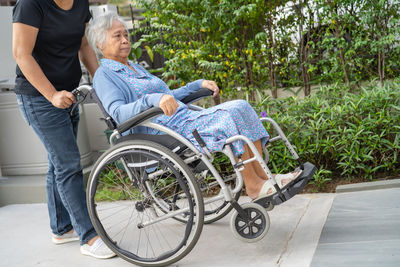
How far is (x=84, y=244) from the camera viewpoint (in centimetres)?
253

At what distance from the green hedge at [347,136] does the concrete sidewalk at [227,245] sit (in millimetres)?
324

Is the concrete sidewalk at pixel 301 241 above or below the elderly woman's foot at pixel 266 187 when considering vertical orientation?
below

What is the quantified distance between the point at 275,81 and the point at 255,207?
243 centimetres

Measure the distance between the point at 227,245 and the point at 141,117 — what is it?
0.84 m

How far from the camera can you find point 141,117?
2061mm

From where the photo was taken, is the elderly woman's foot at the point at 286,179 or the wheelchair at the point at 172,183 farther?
the elderly woman's foot at the point at 286,179

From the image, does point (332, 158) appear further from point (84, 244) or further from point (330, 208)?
point (84, 244)

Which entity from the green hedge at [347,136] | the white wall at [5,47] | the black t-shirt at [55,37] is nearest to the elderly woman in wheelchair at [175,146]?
the black t-shirt at [55,37]

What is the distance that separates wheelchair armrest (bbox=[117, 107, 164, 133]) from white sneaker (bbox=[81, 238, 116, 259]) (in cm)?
71

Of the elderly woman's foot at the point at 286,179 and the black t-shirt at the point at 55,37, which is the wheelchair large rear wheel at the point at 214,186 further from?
the black t-shirt at the point at 55,37

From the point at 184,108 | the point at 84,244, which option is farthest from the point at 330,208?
the point at 84,244

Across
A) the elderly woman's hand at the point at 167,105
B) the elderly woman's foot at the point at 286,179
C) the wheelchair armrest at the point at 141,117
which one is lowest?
the elderly woman's foot at the point at 286,179

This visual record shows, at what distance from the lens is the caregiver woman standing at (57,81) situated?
2188 mm

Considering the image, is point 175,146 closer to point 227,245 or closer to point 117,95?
point 117,95
